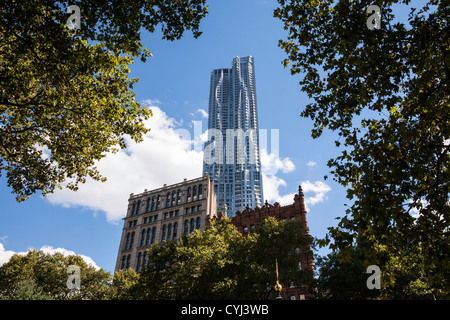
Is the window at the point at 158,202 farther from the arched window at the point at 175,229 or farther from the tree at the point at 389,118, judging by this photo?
the tree at the point at 389,118

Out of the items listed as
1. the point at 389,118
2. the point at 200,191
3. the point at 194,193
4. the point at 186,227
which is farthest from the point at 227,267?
the point at 194,193

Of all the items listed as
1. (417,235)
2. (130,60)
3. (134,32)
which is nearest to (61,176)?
(130,60)

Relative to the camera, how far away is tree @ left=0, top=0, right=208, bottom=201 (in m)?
10.4

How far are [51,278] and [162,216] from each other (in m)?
22.5

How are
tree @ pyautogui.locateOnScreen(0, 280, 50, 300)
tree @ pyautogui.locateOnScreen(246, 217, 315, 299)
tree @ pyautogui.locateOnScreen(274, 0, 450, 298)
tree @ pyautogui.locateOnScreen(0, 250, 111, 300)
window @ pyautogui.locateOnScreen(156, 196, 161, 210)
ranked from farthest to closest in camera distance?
window @ pyautogui.locateOnScreen(156, 196, 161, 210) → tree @ pyautogui.locateOnScreen(0, 250, 111, 300) → tree @ pyautogui.locateOnScreen(0, 280, 50, 300) → tree @ pyautogui.locateOnScreen(246, 217, 315, 299) → tree @ pyautogui.locateOnScreen(274, 0, 450, 298)

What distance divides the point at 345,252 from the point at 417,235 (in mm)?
2425

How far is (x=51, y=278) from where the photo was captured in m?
38.4

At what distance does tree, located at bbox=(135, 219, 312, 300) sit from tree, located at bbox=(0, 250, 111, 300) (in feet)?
62.1

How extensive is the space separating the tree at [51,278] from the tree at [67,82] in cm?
A: 2922

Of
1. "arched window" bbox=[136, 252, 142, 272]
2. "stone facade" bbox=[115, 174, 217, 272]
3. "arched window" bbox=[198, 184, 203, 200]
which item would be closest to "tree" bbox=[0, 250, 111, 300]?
"arched window" bbox=[136, 252, 142, 272]

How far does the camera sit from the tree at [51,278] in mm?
38125

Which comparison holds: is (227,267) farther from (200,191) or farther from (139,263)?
(139,263)

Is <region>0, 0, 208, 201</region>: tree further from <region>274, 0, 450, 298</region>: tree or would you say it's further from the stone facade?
the stone facade

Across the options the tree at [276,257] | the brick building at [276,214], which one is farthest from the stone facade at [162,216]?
the tree at [276,257]
